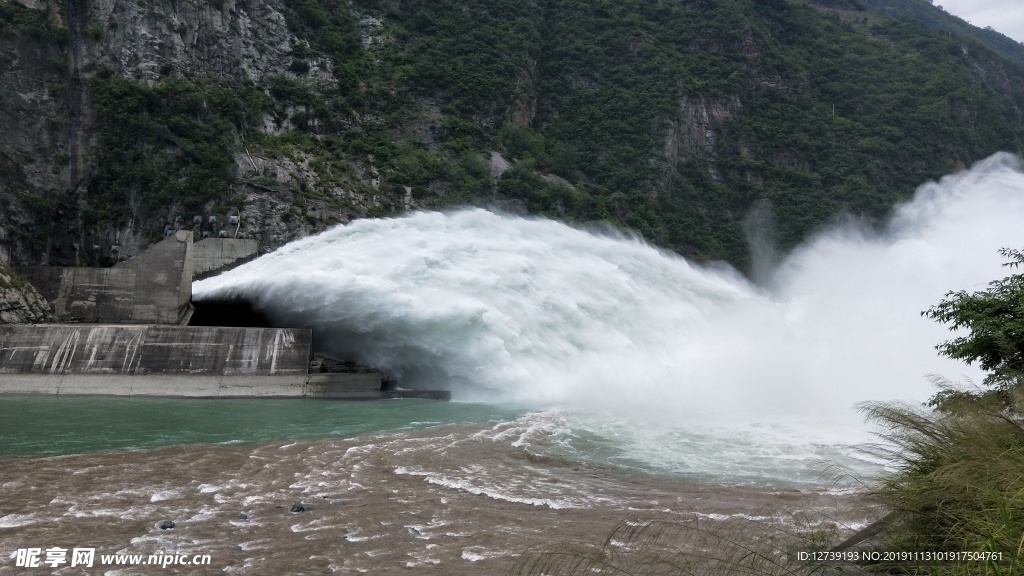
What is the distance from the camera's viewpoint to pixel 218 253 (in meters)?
32.8

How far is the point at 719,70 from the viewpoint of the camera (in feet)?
232

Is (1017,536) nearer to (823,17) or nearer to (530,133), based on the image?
(530,133)

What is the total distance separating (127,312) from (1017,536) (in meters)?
28.2

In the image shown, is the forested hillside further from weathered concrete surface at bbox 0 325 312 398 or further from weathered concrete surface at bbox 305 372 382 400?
weathered concrete surface at bbox 305 372 382 400

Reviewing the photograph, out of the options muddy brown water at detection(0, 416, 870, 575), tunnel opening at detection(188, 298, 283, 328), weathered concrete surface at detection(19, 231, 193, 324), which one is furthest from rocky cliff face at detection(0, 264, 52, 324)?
muddy brown water at detection(0, 416, 870, 575)

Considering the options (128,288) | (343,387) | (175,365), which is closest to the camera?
(175,365)

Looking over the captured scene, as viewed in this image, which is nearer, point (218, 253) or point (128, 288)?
point (128, 288)

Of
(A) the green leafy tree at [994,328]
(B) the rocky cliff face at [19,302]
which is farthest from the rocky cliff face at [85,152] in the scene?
(A) the green leafy tree at [994,328]

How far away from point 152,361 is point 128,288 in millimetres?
5102

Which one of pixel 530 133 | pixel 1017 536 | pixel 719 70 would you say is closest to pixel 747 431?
pixel 1017 536

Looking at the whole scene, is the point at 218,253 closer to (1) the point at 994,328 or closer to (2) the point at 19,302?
(2) the point at 19,302

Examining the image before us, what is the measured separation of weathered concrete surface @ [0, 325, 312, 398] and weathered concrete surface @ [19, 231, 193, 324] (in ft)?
8.57

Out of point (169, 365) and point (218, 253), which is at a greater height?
point (218, 253)

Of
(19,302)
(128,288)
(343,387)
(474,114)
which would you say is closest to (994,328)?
(343,387)
